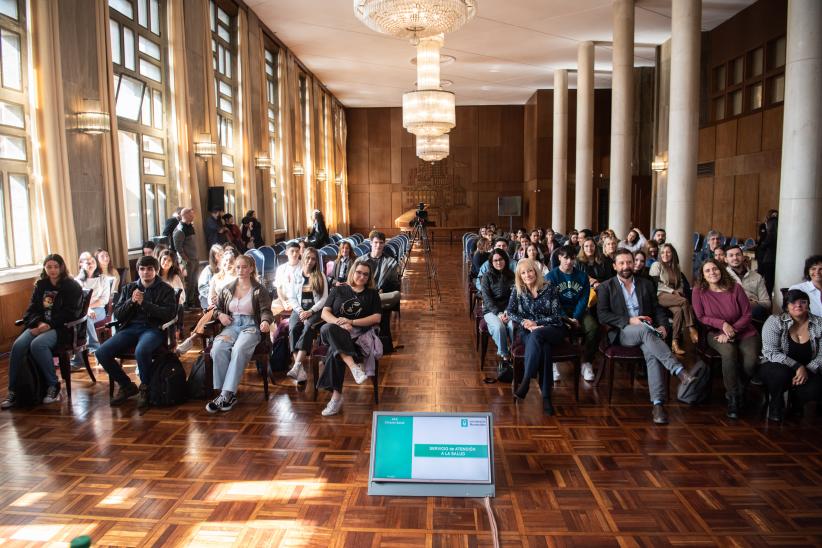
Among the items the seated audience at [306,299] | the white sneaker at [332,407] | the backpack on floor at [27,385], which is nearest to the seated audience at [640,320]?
the white sneaker at [332,407]

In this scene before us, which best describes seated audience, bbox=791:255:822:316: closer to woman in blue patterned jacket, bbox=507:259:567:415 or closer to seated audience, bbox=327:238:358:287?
woman in blue patterned jacket, bbox=507:259:567:415

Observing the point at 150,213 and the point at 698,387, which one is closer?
the point at 698,387

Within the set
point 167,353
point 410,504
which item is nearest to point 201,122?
point 167,353

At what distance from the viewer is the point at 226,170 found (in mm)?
13844

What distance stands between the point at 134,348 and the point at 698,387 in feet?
16.2

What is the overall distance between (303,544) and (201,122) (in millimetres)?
10249

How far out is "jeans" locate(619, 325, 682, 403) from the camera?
5109 mm

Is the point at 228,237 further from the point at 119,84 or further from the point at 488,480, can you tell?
the point at 488,480

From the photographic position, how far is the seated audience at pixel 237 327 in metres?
5.30

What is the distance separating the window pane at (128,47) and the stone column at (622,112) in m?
9.98

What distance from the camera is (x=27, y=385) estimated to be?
5344 millimetres

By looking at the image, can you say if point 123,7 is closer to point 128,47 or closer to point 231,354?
point 128,47

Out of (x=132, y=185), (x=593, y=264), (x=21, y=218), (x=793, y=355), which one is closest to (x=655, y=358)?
(x=793, y=355)

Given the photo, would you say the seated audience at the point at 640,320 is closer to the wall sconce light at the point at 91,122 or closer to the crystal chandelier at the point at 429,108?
the wall sconce light at the point at 91,122
